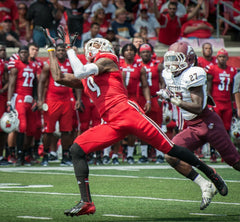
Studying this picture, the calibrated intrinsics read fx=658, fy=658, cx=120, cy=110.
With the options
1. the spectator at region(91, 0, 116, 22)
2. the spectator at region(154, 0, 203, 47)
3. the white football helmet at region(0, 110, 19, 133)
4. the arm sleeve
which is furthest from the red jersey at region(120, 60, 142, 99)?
the arm sleeve

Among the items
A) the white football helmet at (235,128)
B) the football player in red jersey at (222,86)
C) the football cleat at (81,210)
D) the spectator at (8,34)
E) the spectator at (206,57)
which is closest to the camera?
the football cleat at (81,210)

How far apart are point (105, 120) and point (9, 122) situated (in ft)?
17.4

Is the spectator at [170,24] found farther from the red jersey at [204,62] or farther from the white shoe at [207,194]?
the white shoe at [207,194]

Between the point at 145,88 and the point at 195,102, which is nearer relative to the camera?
the point at 195,102

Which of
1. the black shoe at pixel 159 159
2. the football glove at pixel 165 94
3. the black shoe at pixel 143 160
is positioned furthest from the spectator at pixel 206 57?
the football glove at pixel 165 94

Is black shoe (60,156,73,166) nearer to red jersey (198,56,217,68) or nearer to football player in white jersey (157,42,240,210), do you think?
red jersey (198,56,217,68)

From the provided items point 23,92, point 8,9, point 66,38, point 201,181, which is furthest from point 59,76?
point 8,9

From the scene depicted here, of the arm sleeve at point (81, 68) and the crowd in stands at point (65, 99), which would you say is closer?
the arm sleeve at point (81, 68)

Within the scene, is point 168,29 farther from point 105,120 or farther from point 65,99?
point 105,120

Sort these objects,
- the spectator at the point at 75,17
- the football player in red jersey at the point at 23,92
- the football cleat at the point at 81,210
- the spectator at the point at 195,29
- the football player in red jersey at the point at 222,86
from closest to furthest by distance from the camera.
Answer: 1. the football cleat at the point at 81,210
2. the football player in red jersey at the point at 23,92
3. the football player in red jersey at the point at 222,86
4. the spectator at the point at 75,17
5. the spectator at the point at 195,29

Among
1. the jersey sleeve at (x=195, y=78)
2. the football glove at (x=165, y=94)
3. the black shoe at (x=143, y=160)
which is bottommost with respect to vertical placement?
the black shoe at (x=143, y=160)

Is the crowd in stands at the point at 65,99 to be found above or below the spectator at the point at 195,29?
below

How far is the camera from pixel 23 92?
475 inches

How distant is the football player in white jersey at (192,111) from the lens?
686 cm
